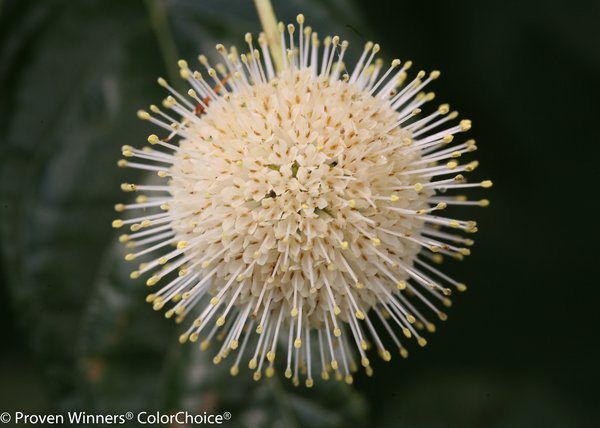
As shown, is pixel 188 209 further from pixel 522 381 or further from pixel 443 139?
pixel 522 381

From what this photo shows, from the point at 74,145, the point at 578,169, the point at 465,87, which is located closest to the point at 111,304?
the point at 74,145

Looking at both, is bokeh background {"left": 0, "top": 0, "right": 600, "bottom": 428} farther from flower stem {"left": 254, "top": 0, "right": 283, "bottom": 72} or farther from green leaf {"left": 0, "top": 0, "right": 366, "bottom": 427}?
flower stem {"left": 254, "top": 0, "right": 283, "bottom": 72}

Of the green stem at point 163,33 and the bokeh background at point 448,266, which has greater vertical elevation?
the green stem at point 163,33

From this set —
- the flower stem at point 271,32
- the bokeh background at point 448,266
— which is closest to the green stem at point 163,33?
the bokeh background at point 448,266

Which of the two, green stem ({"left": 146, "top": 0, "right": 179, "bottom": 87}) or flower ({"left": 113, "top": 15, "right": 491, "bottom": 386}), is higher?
green stem ({"left": 146, "top": 0, "right": 179, "bottom": 87})

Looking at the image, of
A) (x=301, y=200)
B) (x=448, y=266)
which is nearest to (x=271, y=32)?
(x=301, y=200)

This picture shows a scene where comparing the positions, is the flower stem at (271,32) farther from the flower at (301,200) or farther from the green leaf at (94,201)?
the green leaf at (94,201)

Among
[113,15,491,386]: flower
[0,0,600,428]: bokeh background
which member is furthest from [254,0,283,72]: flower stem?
[0,0,600,428]: bokeh background

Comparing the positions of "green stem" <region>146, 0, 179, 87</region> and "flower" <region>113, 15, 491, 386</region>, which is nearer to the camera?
"flower" <region>113, 15, 491, 386</region>

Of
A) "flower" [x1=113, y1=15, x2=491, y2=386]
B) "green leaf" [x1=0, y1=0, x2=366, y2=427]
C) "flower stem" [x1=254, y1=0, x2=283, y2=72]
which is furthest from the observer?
"green leaf" [x1=0, y1=0, x2=366, y2=427]

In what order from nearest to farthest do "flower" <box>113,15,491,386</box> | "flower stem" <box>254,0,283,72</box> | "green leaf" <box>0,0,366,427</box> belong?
"flower" <box>113,15,491,386</box> → "flower stem" <box>254,0,283,72</box> → "green leaf" <box>0,0,366,427</box>
